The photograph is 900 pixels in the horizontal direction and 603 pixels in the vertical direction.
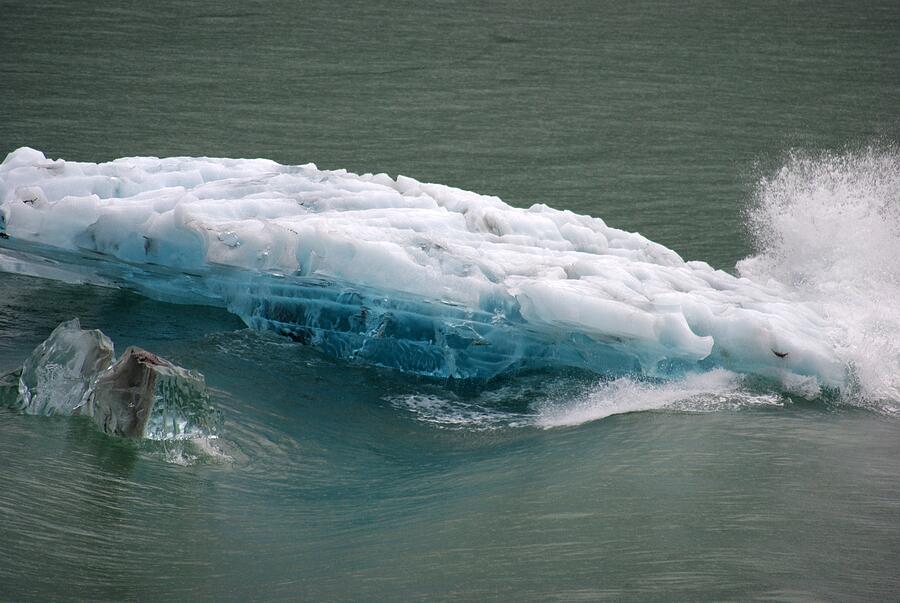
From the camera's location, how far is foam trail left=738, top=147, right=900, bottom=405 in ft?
13.5

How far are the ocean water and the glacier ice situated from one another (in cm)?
6

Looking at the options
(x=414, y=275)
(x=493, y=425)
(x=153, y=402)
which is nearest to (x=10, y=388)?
(x=153, y=402)

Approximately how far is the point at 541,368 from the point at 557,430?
0.53 metres

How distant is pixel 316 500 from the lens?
3.27 m

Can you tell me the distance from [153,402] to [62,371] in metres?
0.40

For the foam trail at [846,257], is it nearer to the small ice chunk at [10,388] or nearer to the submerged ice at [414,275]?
the submerged ice at [414,275]

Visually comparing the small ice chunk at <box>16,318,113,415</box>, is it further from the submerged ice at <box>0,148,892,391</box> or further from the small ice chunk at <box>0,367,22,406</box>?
the submerged ice at <box>0,148,892,391</box>

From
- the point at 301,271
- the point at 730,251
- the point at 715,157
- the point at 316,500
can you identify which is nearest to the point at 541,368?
the point at 301,271

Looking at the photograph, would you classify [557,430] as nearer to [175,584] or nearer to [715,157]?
[175,584]

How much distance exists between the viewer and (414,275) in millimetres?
4066

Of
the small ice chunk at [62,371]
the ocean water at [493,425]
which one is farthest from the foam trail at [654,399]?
the small ice chunk at [62,371]

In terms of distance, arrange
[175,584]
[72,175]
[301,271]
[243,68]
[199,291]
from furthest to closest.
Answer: [243,68], [72,175], [199,291], [301,271], [175,584]

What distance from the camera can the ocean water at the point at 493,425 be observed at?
279 centimetres

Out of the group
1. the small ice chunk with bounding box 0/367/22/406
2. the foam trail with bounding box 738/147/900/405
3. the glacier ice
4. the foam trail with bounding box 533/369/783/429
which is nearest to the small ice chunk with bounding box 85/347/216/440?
the glacier ice
